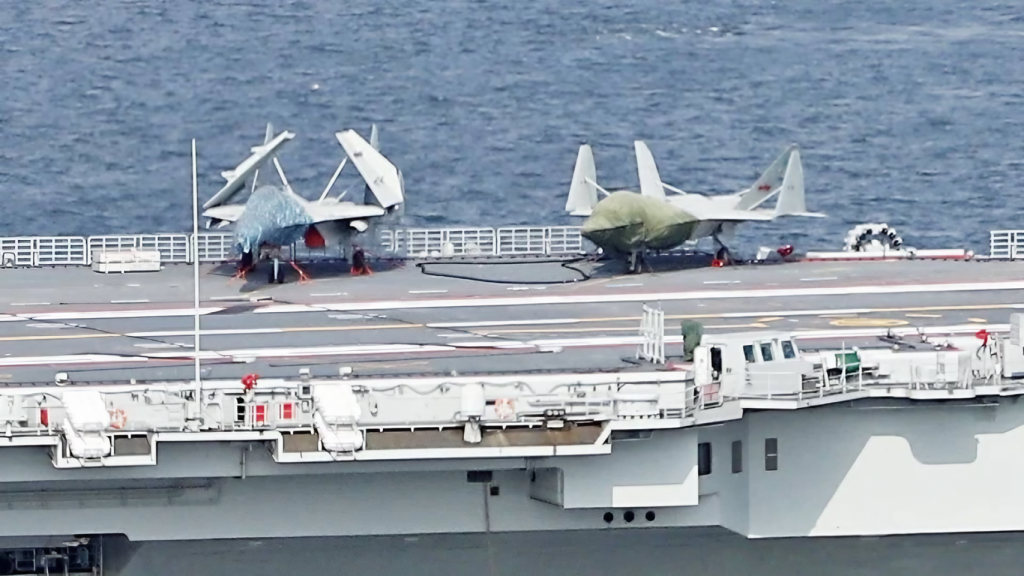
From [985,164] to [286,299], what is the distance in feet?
242

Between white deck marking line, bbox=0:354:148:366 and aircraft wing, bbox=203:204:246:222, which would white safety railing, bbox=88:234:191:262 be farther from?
white deck marking line, bbox=0:354:148:366

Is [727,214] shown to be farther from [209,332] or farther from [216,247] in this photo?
[209,332]

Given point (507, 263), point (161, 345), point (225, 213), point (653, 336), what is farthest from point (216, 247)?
point (653, 336)

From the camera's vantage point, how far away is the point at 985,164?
114 m

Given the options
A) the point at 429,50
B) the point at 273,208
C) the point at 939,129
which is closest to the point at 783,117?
the point at 939,129

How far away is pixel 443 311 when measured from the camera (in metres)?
45.8

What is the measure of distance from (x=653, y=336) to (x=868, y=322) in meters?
8.23

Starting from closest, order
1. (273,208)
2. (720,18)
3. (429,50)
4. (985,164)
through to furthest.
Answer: (273,208) < (985,164) < (429,50) < (720,18)

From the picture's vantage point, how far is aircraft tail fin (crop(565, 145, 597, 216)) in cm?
6053

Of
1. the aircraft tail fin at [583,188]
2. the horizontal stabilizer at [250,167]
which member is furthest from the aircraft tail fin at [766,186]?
the horizontal stabilizer at [250,167]

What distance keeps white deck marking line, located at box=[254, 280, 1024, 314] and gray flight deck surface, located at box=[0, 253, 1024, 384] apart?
6cm

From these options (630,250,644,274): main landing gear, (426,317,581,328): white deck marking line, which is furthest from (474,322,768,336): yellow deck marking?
(630,250,644,274): main landing gear

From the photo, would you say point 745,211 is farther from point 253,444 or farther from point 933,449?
point 253,444

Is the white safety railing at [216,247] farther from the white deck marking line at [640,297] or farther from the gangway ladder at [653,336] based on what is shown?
the gangway ladder at [653,336]
